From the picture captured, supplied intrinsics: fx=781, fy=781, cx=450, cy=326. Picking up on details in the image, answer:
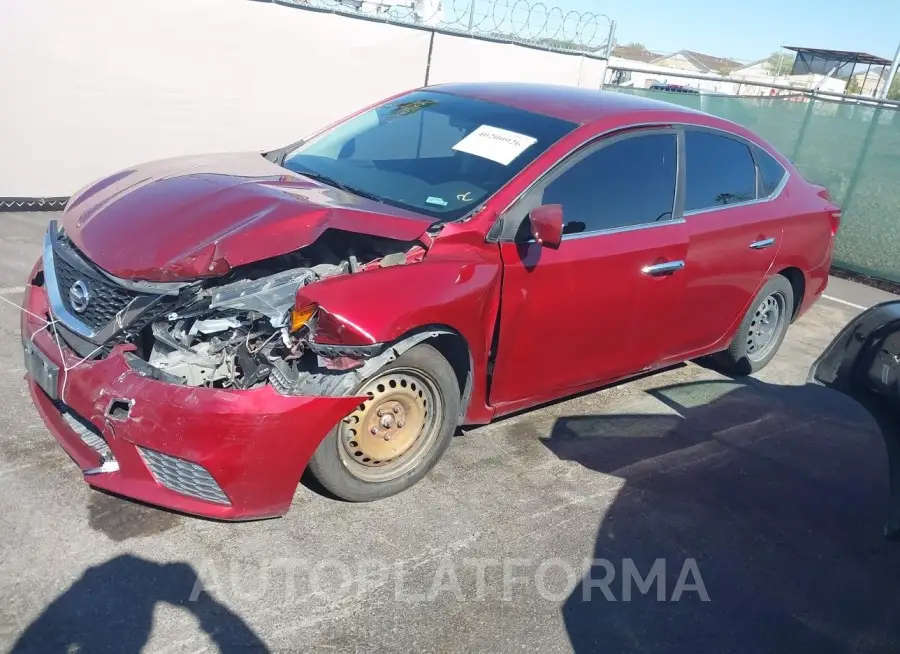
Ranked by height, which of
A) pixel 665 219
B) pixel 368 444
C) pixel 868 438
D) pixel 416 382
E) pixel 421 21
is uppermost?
pixel 421 21

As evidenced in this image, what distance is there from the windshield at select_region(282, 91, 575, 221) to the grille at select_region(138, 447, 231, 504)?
1.55 m

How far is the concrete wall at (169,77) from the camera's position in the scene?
7289 mm

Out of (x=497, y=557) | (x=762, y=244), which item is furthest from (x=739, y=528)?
(x=762, y=244)

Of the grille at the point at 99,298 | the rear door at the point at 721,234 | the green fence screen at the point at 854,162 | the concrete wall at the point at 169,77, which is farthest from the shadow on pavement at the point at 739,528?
the concrete wall at the point at 169,77

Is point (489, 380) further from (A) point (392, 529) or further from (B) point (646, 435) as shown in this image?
(B) point (646, 435)

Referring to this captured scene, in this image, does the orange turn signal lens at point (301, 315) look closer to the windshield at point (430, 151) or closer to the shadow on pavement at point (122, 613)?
the windshield at point (430, 151)

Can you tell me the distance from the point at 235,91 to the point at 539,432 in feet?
19.4

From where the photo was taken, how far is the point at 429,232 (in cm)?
348

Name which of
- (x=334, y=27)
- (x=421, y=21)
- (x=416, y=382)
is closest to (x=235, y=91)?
(x=334, y=27)

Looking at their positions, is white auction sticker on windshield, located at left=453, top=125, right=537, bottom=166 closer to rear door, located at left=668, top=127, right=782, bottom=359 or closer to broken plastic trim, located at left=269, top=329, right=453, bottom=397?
rear door, located at left=668, top=127, right=782, bottom=359

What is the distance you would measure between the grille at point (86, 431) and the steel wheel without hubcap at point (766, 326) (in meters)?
4.21

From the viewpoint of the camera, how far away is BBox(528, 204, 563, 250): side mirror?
3.45 m

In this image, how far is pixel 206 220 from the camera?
10.6ft

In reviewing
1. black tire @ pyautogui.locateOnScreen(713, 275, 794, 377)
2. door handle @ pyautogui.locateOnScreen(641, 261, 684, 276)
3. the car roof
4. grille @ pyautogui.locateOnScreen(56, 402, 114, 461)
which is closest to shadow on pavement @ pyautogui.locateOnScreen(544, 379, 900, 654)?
black tire @ pyautogui.locateOnScreen(713, 275, 794, 377)
